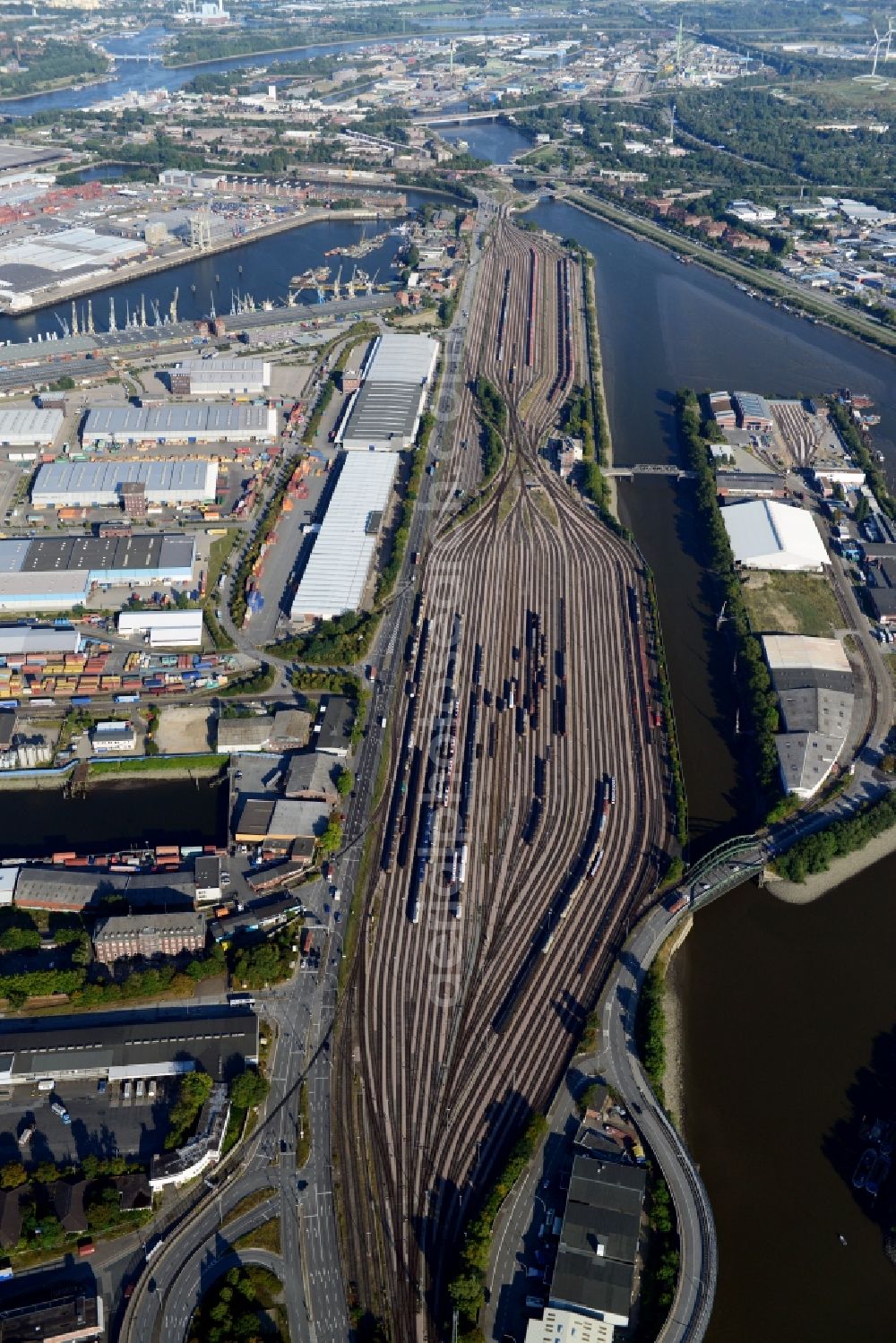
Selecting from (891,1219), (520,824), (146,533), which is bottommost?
(891,1219)

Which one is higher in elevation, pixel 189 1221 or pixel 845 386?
pixel 845 386

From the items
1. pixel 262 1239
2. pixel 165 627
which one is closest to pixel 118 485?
pixel 165 627

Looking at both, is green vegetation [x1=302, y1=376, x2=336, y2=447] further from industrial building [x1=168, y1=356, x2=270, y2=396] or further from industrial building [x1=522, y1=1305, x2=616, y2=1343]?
industrial building [x1=522, y1=1305, x2=616, y2=1343]

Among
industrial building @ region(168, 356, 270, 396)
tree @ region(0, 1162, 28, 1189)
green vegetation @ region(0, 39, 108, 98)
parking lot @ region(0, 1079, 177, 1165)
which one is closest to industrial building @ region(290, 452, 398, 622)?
industrial building @ region(168, 356, 270, 396)

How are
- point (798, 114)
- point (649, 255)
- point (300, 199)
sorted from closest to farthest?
1. point (649, 255)
2. point (300, 199)
3. point (798, 114)

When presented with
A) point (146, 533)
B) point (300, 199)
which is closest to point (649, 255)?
point (300, 199)

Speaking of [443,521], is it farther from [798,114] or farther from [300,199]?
[798,114]

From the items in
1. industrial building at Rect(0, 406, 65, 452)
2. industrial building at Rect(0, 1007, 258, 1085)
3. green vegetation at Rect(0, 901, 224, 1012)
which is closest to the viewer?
industrial building at Rect(0, 1007, 258, 1085)
